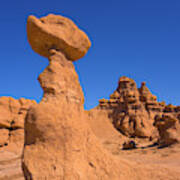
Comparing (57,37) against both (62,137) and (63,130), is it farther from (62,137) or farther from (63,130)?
(62,137)

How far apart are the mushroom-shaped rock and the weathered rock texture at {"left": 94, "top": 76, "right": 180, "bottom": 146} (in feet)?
62.8

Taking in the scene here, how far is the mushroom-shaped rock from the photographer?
15.4 ft

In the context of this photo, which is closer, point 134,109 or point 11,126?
point 11,126

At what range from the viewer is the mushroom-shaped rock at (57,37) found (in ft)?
15.4

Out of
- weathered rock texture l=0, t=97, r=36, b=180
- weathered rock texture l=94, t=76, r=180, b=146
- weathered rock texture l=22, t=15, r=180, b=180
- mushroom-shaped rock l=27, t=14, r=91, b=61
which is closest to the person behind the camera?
weathered rock texture l=22, t=15, r=180, b=180

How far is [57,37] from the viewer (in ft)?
15.7

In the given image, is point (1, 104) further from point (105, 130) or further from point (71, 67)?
point (105, 130)

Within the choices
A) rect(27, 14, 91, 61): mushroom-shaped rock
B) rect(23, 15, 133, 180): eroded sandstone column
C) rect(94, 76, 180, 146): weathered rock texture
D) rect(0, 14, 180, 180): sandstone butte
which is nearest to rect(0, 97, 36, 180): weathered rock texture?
rect(0, 14, 180, 180): sandstone butte

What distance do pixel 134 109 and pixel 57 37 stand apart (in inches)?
913

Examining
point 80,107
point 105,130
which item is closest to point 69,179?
point 80,107

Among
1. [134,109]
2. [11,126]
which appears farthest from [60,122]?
[134,109]

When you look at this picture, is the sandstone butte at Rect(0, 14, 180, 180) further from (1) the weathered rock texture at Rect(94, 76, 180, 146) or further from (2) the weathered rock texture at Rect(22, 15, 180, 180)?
(1) the weathered rock texture at Rect(94, 76, 180, 146)

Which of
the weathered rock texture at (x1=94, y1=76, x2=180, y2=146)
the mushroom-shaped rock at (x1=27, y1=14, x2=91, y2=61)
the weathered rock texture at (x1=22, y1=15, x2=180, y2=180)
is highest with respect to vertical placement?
the weathered rock texture at (x1=94, y1=76, x2=180, y2=146)

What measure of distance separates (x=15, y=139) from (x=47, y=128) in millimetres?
9806
